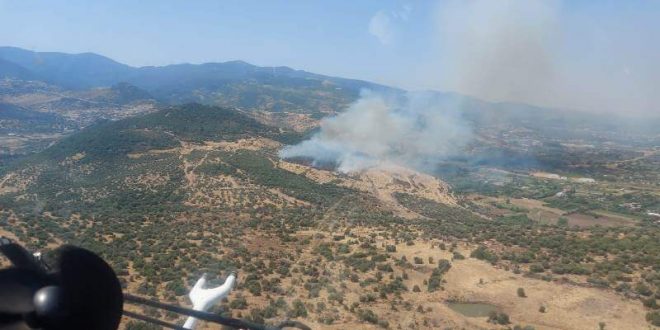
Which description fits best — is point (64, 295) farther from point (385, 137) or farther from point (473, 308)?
point (385, 137)

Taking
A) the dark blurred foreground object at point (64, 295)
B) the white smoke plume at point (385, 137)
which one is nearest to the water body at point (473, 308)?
the dark blurred foreground object at point (64, 295)

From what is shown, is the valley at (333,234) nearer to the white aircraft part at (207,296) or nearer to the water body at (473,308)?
the water body at (473,308)

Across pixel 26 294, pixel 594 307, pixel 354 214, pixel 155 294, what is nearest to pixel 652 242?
pixel 594 307

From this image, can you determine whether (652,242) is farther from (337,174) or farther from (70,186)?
(70,186)

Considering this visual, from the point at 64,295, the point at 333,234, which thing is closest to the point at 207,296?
the point at 64,295

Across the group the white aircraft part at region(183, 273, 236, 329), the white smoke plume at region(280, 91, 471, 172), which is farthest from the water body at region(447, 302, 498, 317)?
the white smoke plume at region(280, 91, 471, 172)
